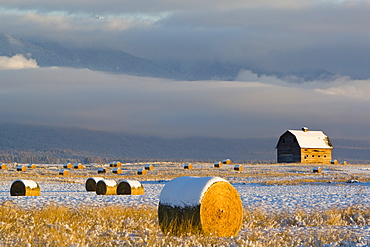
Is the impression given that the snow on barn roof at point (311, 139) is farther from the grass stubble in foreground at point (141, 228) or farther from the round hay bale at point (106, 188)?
the grass stubble in foreground at point (141, 228)

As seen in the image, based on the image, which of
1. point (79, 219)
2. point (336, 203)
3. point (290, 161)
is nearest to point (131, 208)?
point (79, 219)

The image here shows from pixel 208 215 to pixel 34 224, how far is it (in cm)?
465

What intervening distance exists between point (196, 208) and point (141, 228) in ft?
6.35

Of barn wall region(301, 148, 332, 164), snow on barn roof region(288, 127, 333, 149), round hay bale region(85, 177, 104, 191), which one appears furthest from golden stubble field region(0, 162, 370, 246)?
snow on barn roof region(288, 127, 333, 149)

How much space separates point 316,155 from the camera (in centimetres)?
9344

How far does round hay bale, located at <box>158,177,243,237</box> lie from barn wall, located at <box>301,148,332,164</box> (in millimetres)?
79094

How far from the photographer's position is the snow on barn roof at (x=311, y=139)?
9341 cm

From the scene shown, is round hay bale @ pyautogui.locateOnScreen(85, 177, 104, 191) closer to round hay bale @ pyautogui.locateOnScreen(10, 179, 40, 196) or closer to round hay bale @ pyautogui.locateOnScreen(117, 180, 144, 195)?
round hay bale @ pyautogui.locateOnScreen(117, 180, 144, 195)

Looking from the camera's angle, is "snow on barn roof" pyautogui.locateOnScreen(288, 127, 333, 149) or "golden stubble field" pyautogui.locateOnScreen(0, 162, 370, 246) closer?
"golden stubble field" pyautogui.locateOnScreen(0, 162, 370, 246)

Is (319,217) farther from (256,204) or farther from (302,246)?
(302,246)

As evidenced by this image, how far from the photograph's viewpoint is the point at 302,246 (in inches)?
523

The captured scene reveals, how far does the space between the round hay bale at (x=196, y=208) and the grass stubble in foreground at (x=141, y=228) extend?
335 mm

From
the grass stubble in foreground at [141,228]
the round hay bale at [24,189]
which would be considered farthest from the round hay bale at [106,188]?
the grass stubble in foreground at [141,228]

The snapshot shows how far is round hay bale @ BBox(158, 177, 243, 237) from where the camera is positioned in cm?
1425
